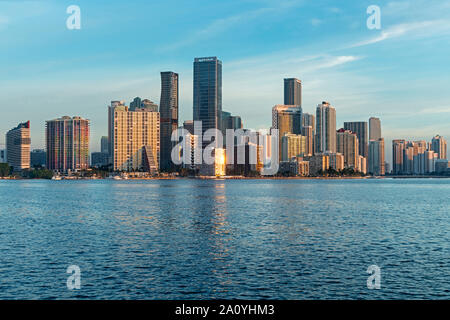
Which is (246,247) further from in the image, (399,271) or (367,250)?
(399,271)

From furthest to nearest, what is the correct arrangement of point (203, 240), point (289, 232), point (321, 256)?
point (289, 232)
point (203, 240)
point (321, 256)

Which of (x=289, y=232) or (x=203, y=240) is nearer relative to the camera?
(x=203, y=240)

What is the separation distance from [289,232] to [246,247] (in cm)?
1418

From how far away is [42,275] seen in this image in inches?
1486

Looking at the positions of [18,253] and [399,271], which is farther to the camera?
[18,253]

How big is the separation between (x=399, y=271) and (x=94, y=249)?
3171 centimetres

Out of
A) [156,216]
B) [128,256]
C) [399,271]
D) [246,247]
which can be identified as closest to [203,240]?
[246,247]

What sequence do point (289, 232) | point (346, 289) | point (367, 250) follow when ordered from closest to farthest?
1. point (346, 289)
2. point (367, 250)
3. point (289, 232)

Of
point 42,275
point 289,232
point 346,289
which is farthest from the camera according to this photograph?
point 289,232
